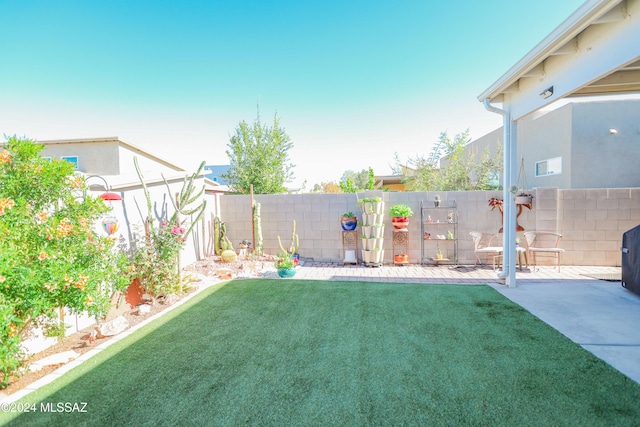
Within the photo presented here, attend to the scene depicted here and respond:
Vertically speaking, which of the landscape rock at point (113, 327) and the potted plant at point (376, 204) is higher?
the potted plant at point (376, 204)

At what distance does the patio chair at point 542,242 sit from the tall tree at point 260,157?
30.6 feet

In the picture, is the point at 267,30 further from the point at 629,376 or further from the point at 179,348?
the point at 629,376

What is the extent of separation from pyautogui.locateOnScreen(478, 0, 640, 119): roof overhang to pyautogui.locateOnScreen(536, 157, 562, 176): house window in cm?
616

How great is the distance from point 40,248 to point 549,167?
13.8 metres

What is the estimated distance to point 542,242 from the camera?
6973mm

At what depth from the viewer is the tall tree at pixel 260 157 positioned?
1327 centimetres

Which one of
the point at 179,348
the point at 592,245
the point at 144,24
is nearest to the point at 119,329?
the point at 179,348

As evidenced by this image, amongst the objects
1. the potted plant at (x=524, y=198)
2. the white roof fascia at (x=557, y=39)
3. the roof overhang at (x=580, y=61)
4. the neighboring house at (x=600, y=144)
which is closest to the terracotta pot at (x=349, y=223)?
the potted plant at (x=524, y=198)

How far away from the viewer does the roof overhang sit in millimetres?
2996

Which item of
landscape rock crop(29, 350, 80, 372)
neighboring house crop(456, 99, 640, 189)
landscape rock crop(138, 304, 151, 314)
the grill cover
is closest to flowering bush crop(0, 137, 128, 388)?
landscape rock crop(29, 350, 80, 372)

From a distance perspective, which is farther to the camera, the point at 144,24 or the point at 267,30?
the point at 267,30

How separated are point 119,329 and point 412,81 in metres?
10.6

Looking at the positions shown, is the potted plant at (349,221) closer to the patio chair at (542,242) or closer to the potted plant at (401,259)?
the potted plant at (401,259)

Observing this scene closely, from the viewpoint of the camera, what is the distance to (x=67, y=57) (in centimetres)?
762
